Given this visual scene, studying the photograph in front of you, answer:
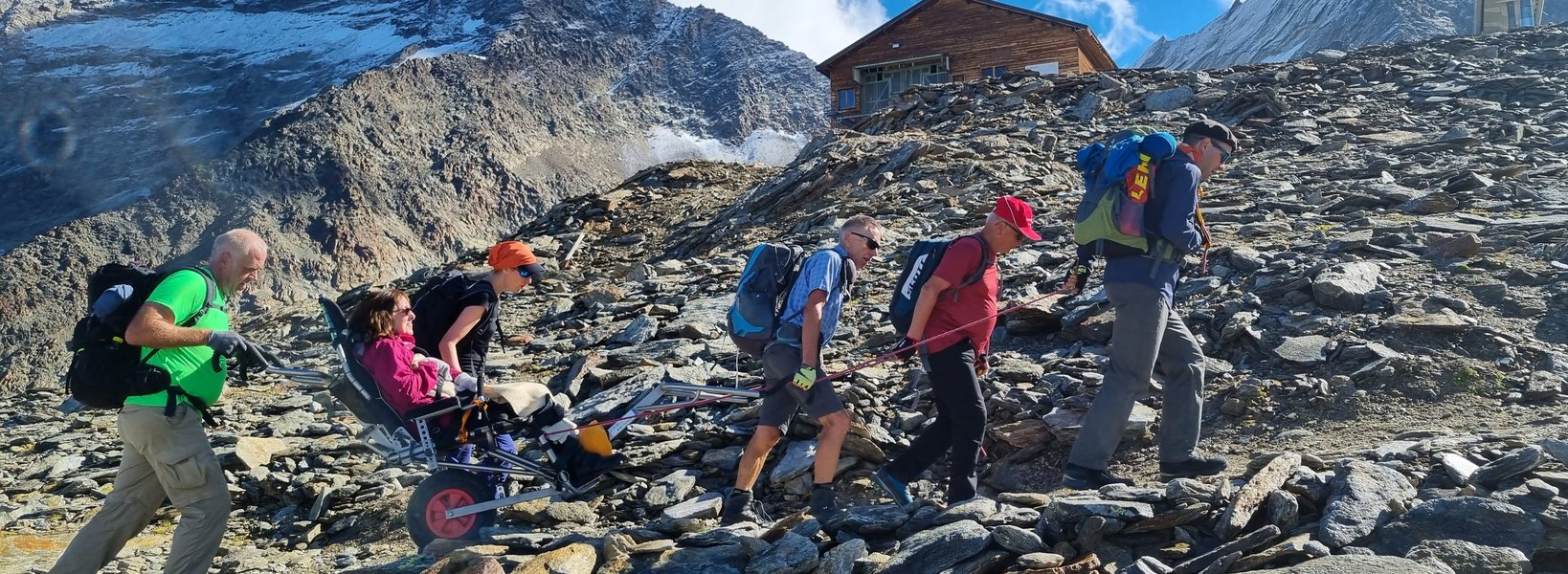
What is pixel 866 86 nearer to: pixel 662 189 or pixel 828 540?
pixel 662 189

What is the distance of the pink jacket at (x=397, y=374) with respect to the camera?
530 centimetres

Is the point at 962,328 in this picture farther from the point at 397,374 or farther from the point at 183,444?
the point at 183,444

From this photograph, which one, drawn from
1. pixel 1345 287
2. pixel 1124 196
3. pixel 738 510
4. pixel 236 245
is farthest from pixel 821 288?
pixel 1345 287

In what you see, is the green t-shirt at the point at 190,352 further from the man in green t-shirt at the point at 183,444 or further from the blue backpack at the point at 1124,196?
the blue backpack at the point at 1124,196

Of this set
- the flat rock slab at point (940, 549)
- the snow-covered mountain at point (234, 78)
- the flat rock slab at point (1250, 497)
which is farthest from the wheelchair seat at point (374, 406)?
the snow-covered mountain at point (234, 78)

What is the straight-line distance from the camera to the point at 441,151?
74188 millimetres

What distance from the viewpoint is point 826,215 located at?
53.2ft

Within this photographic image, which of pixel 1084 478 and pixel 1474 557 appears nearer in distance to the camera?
pixel 1474 557

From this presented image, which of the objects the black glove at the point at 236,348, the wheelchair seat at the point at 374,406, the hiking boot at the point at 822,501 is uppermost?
the black glove at the point at 236,348

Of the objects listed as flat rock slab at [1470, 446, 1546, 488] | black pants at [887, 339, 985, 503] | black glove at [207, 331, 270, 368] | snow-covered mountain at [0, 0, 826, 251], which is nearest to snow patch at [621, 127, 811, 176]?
snow-covered mountain at [0, 0, 826, 251]

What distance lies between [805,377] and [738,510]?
90cm

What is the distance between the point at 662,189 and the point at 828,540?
67.4 ft

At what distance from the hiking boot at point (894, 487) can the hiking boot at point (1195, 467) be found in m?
1.36

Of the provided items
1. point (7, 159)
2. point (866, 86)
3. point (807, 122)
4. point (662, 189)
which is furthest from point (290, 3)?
point (662, 189)
